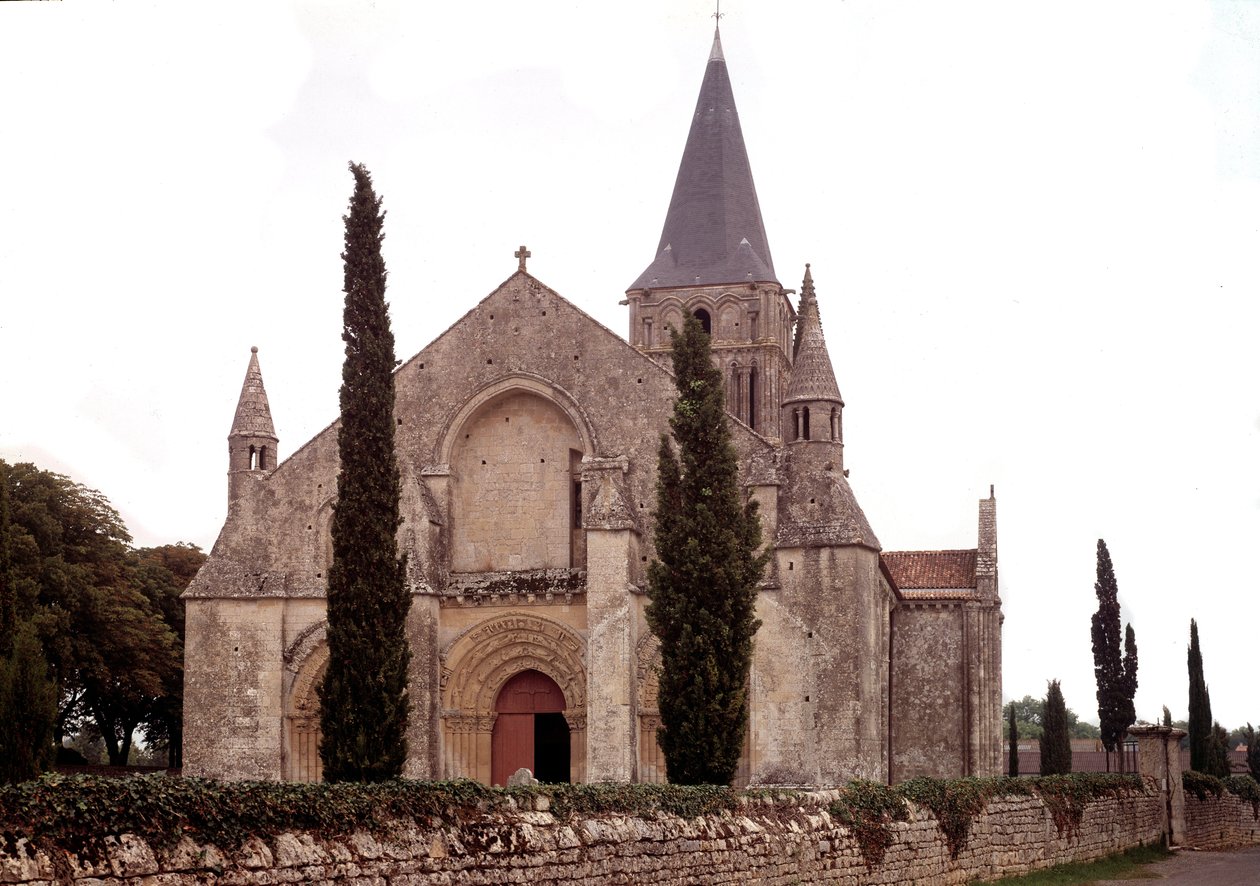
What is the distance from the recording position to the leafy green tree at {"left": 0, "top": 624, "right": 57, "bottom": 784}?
850 inches

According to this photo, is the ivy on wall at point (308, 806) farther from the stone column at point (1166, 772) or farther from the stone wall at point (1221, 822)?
the stone wall at point (1221, 822)

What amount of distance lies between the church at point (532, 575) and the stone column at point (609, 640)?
4cm

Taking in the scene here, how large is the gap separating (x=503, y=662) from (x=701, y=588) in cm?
776

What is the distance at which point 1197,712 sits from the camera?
54906mm

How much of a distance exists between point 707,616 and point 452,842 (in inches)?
439

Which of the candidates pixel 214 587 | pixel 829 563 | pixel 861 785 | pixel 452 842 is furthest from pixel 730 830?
pixel 214 587

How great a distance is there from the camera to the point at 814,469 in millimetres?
29375

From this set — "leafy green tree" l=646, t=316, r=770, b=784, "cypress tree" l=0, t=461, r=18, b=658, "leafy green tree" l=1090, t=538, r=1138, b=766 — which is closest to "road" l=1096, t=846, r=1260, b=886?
"leafy green tree" l=646, t=316, r=770, b=784

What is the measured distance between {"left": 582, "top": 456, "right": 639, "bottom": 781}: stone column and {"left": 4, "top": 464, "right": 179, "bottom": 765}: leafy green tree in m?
16.3

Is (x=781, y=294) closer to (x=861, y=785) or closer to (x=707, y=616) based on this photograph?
(x=707, y=616)

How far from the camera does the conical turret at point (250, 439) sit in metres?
32.0

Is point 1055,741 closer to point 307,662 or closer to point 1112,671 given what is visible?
point 1112,671

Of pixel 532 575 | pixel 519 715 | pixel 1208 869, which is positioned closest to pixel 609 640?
pixel 532 575

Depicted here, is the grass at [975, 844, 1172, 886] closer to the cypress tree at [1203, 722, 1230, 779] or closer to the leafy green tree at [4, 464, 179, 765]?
the cypress tree at [1203, 722, 1230, 779]
